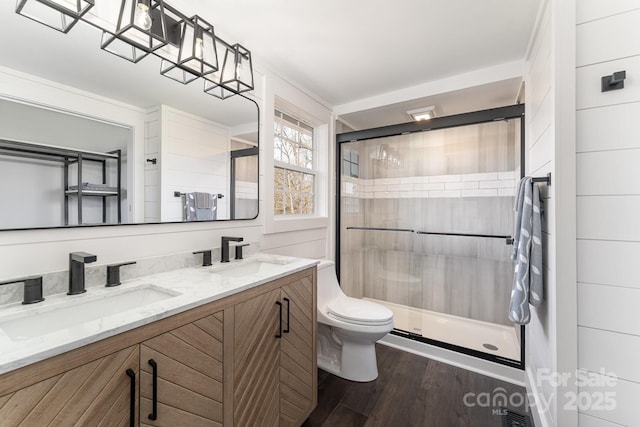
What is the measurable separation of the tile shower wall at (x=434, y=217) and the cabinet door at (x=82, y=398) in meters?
2.31

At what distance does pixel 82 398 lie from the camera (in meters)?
0.69

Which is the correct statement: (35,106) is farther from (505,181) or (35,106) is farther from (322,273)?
(505,181)

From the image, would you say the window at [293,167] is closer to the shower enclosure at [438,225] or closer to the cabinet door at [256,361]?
the shower enclosure at [438,225]

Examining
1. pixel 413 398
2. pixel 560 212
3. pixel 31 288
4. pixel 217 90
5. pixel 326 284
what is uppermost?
pixel 217 90

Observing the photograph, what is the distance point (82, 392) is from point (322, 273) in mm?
1666

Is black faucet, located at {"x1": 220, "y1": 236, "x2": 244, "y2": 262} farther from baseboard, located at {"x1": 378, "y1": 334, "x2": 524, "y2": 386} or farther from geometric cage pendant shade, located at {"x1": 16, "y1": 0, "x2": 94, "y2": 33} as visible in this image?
baseboard, located at {"x1": 378, "y1": 334, "x2": 524, "y2": 386}

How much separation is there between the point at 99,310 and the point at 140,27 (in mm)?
1189

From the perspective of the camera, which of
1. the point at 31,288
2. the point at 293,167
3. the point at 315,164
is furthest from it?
the point at 315,164

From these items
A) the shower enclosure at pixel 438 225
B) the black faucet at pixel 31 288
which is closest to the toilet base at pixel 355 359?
the shower enclosure at pixel 438 225

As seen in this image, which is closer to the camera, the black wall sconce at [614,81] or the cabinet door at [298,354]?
the black wall sconce at [614,81]

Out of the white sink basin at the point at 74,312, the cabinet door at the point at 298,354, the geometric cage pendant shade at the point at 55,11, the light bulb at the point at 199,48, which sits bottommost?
the cabinet door at the point at 298,354

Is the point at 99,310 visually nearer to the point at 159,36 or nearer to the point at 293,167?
the point at 159,36

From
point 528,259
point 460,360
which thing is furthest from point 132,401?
point 460,360

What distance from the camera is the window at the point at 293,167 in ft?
7.52
